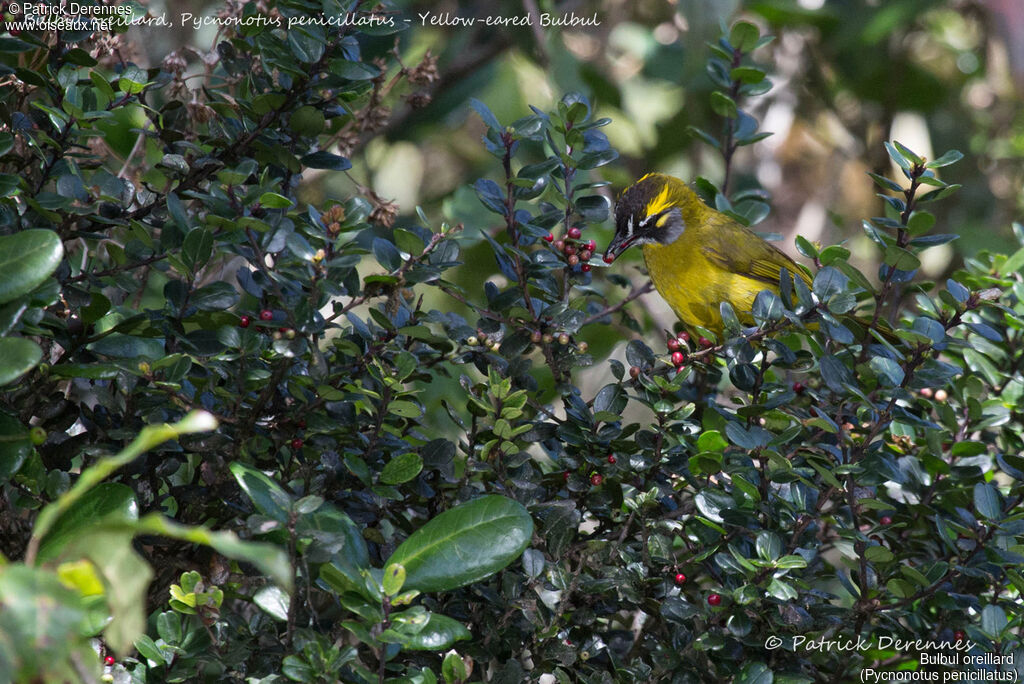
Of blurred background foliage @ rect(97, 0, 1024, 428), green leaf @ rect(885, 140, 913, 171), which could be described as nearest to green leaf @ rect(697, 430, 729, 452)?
green leaf @ rect(885, 140, 913, 171)

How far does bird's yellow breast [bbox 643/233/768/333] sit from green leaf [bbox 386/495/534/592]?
117 centimetres

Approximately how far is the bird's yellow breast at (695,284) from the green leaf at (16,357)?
1.41 m

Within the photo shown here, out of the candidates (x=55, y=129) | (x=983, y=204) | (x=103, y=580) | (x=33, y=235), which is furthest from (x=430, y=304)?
(x=103, y=580)

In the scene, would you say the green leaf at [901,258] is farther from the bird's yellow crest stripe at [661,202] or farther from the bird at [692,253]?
the bird's yellow crest stripe at [661,202]

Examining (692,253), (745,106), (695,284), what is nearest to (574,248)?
(695,284)

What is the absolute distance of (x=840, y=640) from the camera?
100 centimetres

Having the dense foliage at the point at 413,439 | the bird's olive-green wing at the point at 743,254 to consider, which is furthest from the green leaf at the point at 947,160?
the bird's olive-green wing at the point at 743,254

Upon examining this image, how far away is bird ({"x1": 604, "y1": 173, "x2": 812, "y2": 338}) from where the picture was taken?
201cm

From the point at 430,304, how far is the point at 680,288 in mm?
1142

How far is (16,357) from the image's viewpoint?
69 cm

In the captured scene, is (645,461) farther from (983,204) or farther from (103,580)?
(983,204)

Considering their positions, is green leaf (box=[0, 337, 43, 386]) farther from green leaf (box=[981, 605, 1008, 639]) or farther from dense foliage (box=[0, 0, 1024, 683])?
Result: green leaf (box=[981, 605, 1008, 639])

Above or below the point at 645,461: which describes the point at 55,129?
above

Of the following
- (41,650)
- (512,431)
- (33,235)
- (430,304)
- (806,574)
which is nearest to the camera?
(41,650)
